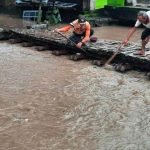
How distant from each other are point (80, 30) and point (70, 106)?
499 cm

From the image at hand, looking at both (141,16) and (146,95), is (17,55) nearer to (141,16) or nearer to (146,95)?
(141,16)

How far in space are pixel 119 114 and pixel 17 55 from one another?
613cm

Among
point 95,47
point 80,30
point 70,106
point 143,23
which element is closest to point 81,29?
point 80,30

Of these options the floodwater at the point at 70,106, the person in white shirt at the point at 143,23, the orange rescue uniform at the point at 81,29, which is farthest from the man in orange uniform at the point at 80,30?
the person in white shirt at the point at 143,23

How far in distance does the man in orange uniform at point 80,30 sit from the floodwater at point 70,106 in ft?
2.37

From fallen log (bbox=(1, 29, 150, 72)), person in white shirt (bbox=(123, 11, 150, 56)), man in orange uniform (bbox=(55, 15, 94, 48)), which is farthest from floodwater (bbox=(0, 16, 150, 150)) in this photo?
person in white shirt (bbox=(123, 11, 150, 56))

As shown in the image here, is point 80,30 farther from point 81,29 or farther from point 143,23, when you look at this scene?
point 143,23

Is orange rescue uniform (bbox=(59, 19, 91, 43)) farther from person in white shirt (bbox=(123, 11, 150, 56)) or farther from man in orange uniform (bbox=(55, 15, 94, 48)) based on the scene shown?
person in white shirt (bbox=(123, 11, 150, 56))

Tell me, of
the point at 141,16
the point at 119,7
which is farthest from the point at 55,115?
the point at 119,7

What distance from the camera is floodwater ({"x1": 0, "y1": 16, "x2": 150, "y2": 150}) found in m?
8.21

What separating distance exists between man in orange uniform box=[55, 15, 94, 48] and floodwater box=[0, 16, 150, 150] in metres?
0.72

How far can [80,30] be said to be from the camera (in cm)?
1441

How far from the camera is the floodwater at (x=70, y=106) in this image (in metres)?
8.21

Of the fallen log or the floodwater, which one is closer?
the floodwater
